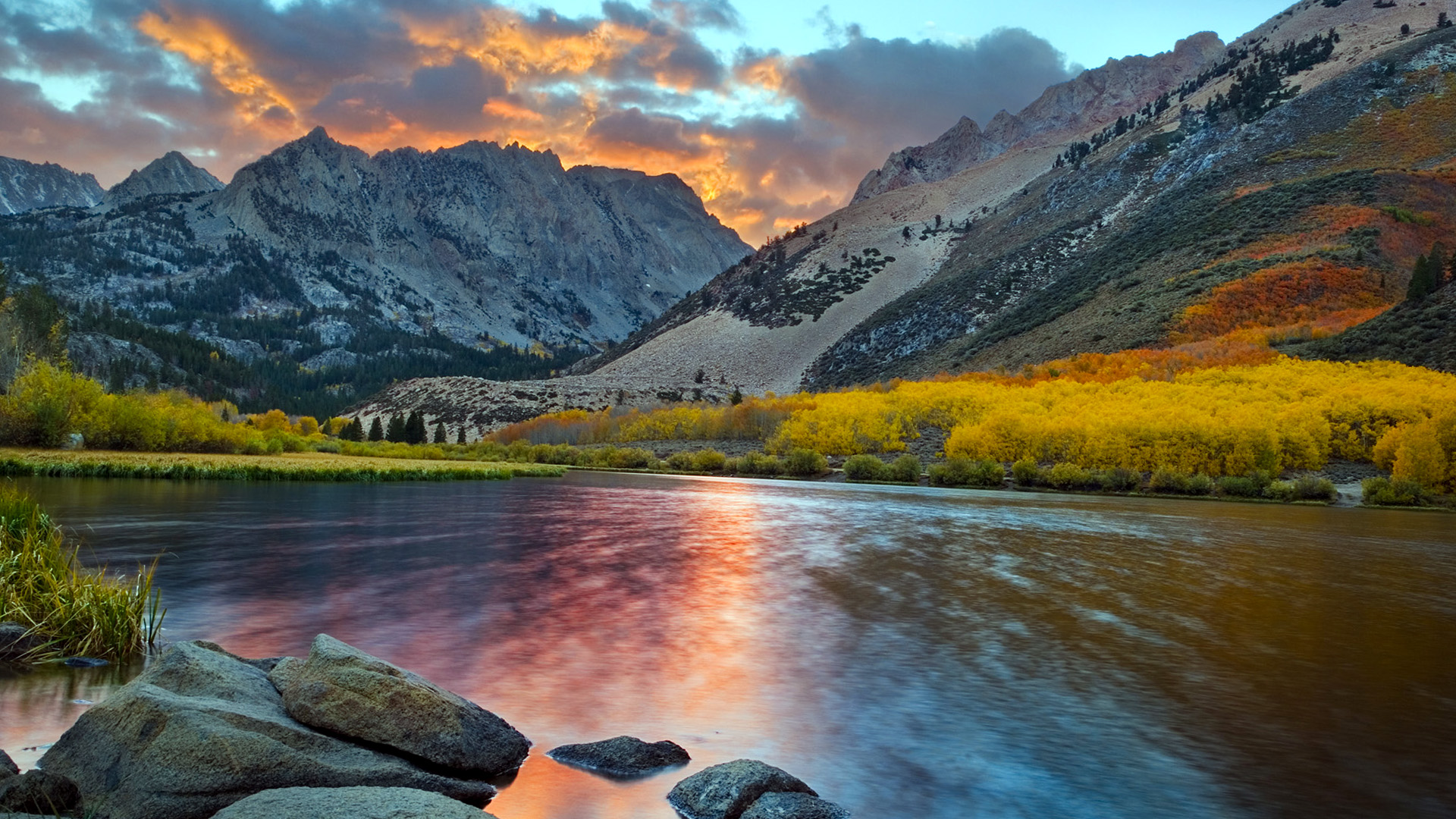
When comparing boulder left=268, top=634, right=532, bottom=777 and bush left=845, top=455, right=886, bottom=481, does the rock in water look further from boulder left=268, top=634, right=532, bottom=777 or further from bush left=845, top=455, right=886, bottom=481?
bush left=845, top=455, right=886, bottom=481

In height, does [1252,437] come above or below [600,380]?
below

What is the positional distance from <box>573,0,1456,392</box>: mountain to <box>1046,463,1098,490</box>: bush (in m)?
27.0

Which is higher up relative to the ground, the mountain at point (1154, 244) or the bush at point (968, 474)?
the mountain at point (1154, 244)

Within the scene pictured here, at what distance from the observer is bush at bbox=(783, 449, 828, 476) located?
69.6 metres

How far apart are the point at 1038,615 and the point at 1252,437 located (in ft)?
139

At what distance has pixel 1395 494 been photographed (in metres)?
46.1

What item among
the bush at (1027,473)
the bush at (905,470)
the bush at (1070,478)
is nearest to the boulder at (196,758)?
the bush at (1070,478)

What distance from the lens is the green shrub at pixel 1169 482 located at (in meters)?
52.8

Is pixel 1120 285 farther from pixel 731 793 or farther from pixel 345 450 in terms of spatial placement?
pixel 731 793

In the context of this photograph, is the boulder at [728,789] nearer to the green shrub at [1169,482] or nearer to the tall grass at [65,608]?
the tall grass at [65,608]

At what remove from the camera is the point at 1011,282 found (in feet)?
423

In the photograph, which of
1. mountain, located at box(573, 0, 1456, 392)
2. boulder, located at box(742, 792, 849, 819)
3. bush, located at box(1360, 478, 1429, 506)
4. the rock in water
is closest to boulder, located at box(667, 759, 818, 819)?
boulder, located at box(742, 792, 849, 819)

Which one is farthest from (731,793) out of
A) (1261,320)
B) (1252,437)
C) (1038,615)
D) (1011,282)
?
(1011,282)

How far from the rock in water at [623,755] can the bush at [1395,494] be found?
51.8 meters
